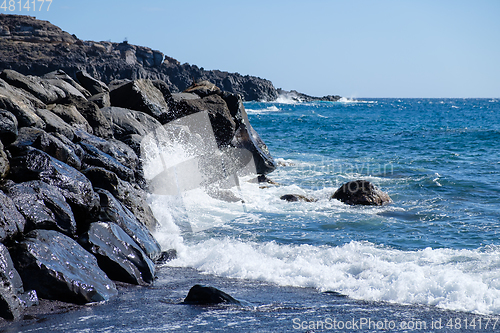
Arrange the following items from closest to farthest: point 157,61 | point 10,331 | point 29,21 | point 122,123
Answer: point 10,331, point 122,123, point 29,21, point 157,61

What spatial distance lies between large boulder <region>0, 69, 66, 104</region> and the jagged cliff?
40.5m

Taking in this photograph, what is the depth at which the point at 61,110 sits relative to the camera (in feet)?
29.0

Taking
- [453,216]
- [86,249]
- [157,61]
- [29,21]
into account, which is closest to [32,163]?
[86,249]

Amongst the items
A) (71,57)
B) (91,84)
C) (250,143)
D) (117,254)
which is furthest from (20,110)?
(71,57)

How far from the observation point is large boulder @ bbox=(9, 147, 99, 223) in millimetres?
5887

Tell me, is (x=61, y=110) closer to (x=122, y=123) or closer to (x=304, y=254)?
(x=122, y=123)

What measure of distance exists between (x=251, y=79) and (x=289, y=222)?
111m

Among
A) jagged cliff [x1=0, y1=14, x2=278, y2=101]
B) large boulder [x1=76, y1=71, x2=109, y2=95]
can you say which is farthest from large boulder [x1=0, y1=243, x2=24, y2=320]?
jagged cliff [x1=0, y1=14, x2=278, y2=101]

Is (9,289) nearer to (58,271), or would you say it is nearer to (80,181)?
(58,271)

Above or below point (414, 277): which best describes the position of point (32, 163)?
above

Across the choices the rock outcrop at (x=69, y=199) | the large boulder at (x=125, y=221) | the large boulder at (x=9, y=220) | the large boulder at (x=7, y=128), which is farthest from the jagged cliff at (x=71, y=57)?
the large boulder at (x=9, y=220)

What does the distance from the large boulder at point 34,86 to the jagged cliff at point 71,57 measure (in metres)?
40.5

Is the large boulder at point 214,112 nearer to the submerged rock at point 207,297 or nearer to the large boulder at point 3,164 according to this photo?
the large boulder at point 3,164

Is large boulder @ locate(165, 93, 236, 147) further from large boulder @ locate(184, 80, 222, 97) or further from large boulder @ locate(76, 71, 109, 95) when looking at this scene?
large boulder @ locate(76, 71, 109, 95)
